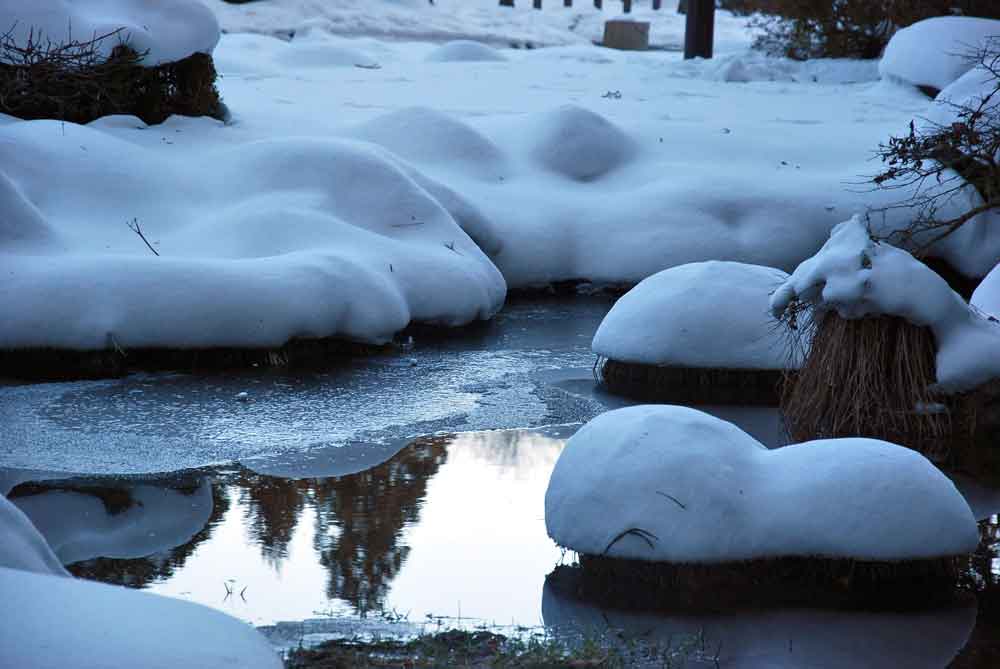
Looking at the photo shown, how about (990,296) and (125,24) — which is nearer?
(990,296)

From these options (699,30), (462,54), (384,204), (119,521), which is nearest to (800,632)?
(119,521)

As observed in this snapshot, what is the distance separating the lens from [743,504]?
4676mm

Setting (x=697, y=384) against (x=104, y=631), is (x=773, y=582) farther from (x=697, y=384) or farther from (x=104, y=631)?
(x=697, y=384)

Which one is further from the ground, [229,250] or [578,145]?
[578,145]

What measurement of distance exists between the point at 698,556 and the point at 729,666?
0.60 m

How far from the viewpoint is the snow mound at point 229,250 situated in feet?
24.1

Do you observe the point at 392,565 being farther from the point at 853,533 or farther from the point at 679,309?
the point at 679,309

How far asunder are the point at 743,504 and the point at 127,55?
670 cm

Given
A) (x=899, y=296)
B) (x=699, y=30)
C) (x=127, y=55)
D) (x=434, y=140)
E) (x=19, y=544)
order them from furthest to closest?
1. (x=699, y=30)
2. (x=434, y=140)
3. (x=127, y=55)
4. (x=899, y=296)
5. (x=19, y=544)

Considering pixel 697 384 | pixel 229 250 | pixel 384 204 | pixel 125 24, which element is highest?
pixel 125 24

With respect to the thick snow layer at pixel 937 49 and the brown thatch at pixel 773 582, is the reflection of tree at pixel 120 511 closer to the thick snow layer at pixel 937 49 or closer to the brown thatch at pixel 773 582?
the brown thatch at pixel 773 582

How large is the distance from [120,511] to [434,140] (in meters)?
5.71

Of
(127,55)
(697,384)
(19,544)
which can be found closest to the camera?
(19,544)

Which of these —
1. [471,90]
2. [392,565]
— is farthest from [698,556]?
[471,90]
